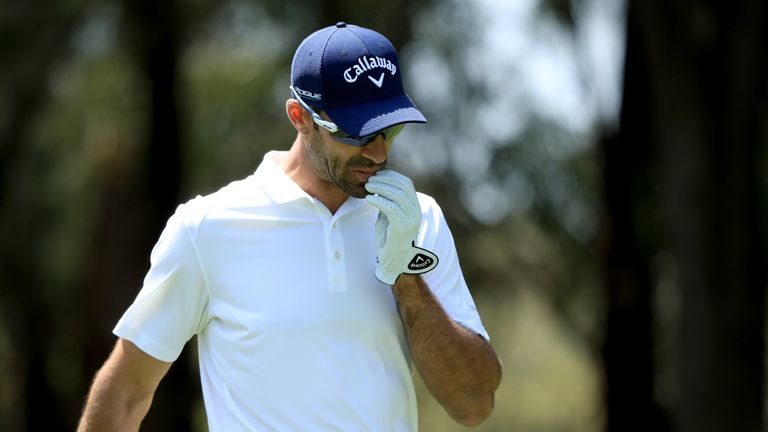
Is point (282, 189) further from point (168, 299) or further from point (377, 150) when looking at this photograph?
point (168, 299)

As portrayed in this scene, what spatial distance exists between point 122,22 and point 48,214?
16.1 feet

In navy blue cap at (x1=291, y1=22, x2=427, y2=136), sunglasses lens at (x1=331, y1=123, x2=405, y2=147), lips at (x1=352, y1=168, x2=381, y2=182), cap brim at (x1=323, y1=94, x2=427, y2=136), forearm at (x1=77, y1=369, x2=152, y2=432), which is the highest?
navy blue cap at (x1=291, y1=22, x2=427, y2=136)

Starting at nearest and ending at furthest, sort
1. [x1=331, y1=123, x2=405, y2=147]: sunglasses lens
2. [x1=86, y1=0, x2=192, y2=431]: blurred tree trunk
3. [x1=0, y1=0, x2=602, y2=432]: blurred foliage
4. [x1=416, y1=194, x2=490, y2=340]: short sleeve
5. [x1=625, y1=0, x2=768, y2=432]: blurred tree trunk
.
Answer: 1. [x1=331, y1=123, x2=405, y2=147]: sunglasses lens
2. [x1=416, y1=194, x2=490, y2=340]: short sleeve
3. [x1=625, y1=0, x2=768, y2=432]: blurred tree trunk
4. [x1=86, y1=0, x2=192, y2=431]: blurred tree trunk
5. [x1=0, y1=0, x2=602, y2=432]: blurred foliage

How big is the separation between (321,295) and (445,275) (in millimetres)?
375

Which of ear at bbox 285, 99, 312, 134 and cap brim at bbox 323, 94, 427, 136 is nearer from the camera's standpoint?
cap brim at bbox 323, 94, 427, 136

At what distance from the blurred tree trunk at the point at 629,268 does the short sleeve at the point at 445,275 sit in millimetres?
11254

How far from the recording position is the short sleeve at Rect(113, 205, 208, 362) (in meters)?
3.78

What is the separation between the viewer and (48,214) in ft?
66.1

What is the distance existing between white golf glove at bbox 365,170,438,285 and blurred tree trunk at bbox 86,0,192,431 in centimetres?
1212

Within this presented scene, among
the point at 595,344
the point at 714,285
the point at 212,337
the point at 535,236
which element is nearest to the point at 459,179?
the point at 535,236

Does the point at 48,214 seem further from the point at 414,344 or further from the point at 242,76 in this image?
the point at 414,344

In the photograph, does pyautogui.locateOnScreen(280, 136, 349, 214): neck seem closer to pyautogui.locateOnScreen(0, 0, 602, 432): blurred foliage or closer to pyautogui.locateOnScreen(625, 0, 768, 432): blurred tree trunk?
pyautogui.locateOnScreen(625, 0, 768, 432): blurred tree trunk

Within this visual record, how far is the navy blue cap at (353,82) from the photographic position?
3746 mm

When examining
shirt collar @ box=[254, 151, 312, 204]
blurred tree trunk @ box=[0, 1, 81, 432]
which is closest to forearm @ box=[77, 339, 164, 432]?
shirt collar @ box=[254, 151, 312, 204]
